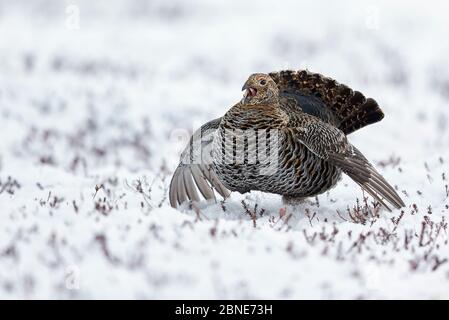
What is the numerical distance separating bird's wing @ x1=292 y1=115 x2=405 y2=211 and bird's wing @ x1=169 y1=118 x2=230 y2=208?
1.16 meters

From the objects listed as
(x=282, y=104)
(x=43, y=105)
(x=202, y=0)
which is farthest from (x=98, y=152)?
(x=202, y=0)

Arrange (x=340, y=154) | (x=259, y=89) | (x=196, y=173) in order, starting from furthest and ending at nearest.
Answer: (x=196, y=173)
(x=340, y=154)
(x=259, y=89)

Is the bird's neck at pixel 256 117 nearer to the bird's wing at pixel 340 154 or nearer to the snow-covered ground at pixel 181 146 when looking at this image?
the bird's wing at pixel 340 154

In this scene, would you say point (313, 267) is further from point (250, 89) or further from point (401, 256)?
point (250, 89)

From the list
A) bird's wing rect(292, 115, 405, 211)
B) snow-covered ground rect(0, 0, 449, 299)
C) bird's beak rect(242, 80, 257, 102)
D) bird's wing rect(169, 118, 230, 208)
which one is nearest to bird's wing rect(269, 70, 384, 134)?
bird's wing rect(292, 115, 405, 211)

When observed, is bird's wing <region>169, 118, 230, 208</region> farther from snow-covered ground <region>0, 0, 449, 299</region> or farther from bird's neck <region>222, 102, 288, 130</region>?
bird's neck <region>222, 102, 288, 130</region>

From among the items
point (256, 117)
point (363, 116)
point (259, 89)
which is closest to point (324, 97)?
point (363, 116)

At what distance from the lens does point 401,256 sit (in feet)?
18.3

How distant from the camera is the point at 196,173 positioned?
27.3 feet

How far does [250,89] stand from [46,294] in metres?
3.22

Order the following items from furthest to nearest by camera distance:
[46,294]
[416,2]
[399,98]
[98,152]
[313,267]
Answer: [416,2], [399,98], [98,152], [313,267], [46,294]

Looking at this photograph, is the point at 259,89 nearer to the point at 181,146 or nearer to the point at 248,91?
the point at 248,91

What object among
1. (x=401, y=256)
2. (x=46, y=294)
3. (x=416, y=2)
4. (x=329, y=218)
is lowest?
(x=46, y=294)

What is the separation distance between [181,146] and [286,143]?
22.8ft
